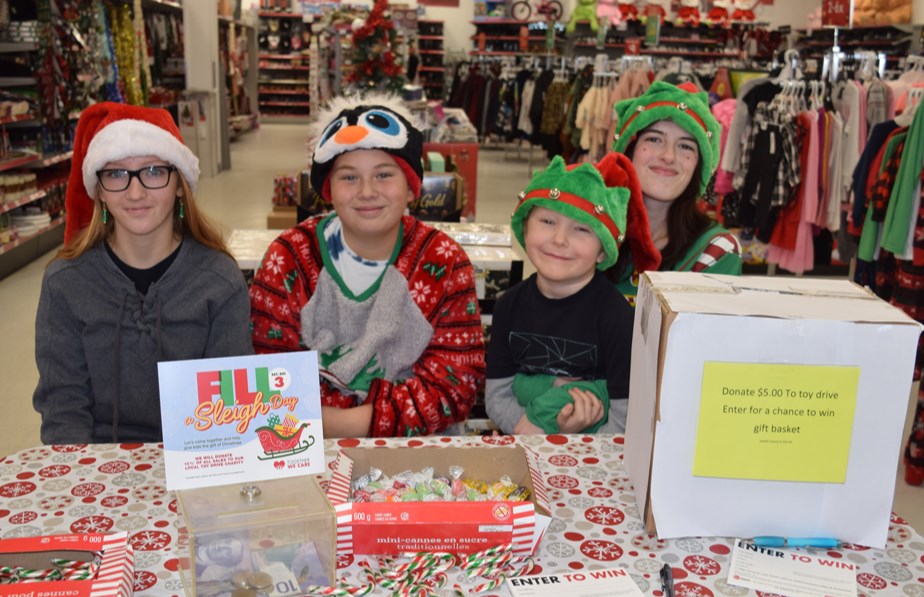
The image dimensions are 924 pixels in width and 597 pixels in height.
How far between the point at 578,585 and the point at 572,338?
2.71 feet

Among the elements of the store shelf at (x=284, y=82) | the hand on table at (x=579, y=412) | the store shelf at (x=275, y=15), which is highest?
the store shelf at (x=275, y=15)

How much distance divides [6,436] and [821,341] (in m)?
3.21

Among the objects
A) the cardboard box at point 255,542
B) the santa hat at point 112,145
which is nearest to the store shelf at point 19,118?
the santa hat at point 112,145

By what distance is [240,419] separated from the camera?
1.05 metres

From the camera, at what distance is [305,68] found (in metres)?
17.5

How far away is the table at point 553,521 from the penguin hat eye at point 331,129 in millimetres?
804

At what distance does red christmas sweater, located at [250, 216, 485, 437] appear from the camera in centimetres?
195

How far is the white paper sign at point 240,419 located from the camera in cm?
103

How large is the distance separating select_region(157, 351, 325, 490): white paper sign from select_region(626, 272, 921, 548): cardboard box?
48 cm

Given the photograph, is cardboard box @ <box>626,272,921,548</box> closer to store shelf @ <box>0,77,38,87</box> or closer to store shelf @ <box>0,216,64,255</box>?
store shelf @ <box>0,216,64,255</box>

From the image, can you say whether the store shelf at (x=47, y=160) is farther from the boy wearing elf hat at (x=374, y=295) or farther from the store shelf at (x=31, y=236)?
the boy wearing elf hat at (x=374, y=295)

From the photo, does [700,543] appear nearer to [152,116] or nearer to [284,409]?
[284,409]

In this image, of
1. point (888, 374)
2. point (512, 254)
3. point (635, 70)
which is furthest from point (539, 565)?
point (635, 70)

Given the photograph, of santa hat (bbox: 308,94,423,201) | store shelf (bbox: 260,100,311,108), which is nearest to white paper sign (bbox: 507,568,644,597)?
santa hat (bbox: 308,94,423,201)
